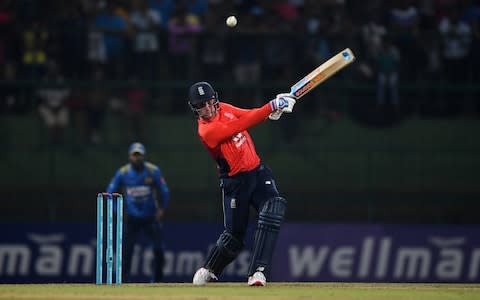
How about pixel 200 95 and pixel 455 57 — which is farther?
pixel 455 57

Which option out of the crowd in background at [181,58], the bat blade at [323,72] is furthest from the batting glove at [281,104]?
the crowd in background at [181,58]

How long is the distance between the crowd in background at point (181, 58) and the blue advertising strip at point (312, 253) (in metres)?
1.54

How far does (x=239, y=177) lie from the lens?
10.0m

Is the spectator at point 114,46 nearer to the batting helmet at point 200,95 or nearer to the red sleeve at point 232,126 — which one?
the batting helmet at point 200,95

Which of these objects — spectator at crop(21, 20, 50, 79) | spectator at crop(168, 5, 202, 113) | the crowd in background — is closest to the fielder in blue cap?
the crowd in background

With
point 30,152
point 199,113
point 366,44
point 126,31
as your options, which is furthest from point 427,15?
point 199,113

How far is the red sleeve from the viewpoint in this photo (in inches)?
380

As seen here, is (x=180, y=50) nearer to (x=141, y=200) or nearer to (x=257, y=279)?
(x=141, y=200)

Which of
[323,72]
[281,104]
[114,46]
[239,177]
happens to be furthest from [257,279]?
[114,46]

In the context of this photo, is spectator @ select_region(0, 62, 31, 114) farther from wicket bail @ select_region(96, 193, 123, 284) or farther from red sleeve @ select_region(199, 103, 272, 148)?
red sleeve @ select_region(199, 103, 272, 148)

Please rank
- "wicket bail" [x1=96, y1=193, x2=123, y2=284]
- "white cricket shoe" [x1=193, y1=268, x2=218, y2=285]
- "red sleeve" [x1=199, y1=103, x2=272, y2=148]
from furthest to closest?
"white cricket shoe" [x1=193, y1=268, x2=218, y2=285]
"wicket bail" [x1=96, y1=193, x2=123, y2=284]
"red sleeve" [x1=199, y1=103, x2=272, y2=148]

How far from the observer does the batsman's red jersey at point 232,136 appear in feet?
31.8

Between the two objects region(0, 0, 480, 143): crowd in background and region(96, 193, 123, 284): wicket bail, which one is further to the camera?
region(0, 0, 480, 143): crowd in background

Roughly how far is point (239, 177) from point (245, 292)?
3.86 ft
